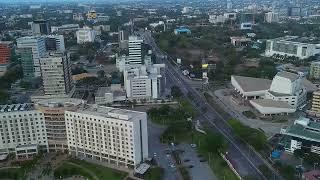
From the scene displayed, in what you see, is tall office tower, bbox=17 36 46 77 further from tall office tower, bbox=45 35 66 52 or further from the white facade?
the white facade

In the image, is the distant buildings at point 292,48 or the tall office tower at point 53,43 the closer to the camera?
the distant buildings at point 292,48

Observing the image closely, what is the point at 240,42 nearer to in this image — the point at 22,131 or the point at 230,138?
the point at 230,138

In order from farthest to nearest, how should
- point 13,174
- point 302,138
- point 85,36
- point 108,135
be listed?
1. point 85,36
2. point 302,138
3. point 108,135
4. point 13,174

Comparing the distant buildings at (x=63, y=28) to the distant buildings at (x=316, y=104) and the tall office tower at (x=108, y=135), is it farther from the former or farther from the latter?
the distant buildings at (x=316, y=104)

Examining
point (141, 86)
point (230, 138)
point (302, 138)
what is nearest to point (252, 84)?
point (141, 86)

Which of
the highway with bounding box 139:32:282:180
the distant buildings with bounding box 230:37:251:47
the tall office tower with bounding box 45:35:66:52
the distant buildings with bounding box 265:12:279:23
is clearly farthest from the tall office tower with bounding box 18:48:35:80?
the distant buildings with bounding box 265:12:279:23

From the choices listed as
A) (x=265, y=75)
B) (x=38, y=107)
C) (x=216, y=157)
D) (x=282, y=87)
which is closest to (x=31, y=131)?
(x=38, y=107)

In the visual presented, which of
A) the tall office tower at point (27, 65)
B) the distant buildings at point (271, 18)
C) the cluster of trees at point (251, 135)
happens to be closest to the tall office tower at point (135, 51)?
the tall office tower at point (27, 65)
